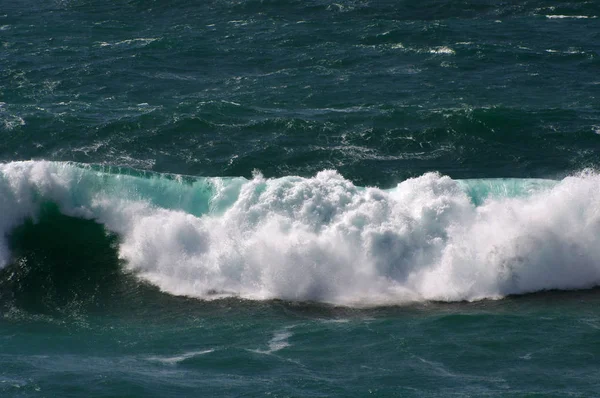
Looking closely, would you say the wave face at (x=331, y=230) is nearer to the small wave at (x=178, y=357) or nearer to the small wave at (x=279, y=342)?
the small wave at (x=279, y=342)

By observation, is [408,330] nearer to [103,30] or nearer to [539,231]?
[539,231]

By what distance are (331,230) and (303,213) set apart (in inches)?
60.1

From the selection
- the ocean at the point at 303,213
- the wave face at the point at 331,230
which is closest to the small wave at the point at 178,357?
the ocean at the point at 303,213

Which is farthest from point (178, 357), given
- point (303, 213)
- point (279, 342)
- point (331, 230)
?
point (303, 213)

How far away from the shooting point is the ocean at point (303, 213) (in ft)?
105

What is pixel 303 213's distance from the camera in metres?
40.9

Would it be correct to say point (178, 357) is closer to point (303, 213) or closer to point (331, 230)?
point (331, 230)

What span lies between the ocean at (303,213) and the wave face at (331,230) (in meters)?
0.09

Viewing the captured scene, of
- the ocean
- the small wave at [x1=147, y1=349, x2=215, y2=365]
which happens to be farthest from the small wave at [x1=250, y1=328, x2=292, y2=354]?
the small wave at [x1=147, y1=349, x2=215, y2=365]

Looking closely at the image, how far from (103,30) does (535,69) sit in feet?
96.4

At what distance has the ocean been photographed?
32.1 meters

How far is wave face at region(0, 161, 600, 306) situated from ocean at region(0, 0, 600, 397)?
95mm

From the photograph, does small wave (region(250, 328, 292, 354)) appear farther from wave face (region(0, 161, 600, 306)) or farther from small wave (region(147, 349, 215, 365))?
wave face (region(0, 161, 600, 306))

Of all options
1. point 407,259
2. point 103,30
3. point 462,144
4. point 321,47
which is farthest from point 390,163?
point 103,30
